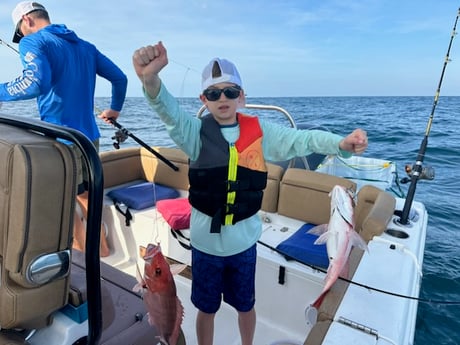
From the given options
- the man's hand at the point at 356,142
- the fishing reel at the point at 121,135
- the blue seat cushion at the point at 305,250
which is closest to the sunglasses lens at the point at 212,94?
the man's hand at the point at 356,142

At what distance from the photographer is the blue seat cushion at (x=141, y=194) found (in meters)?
3.44

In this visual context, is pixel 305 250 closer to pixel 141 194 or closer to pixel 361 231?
pixel 361 231

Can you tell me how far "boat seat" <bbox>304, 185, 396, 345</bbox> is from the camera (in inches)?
58.1

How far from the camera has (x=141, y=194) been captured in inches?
142

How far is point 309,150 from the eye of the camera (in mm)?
1684

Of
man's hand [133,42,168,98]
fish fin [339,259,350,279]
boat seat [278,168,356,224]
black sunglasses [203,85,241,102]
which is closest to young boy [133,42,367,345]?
black sunglasses [203,85,241,102]

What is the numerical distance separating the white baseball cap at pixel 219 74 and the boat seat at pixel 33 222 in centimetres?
79

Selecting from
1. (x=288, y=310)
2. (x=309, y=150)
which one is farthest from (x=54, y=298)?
(x=288, y=310)

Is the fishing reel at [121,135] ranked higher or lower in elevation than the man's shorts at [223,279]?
higher

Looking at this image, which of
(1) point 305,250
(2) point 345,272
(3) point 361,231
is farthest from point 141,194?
(2) point 345,272

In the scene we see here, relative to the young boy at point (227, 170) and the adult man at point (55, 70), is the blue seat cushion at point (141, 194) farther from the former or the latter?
the young boy at point (227, 170)

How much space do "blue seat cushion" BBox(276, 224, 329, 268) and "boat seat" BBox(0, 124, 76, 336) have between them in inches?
63.3

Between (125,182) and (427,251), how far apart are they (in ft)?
13.5

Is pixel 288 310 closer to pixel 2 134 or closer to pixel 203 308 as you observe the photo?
pixel 203 308
